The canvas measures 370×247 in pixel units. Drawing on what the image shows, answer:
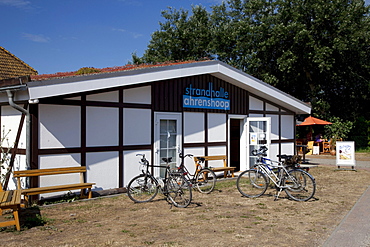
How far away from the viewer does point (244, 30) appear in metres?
26.2

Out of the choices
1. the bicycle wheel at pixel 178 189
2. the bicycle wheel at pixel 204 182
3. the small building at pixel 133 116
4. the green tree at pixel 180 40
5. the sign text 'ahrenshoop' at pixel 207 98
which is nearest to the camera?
the bicycle wheel at pixel 178 189

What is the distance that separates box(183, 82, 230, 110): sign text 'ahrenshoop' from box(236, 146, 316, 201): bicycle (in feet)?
9.82

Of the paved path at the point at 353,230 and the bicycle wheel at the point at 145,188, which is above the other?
the bicycle wheel at the point at 145,188

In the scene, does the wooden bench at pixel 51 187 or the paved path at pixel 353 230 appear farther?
the wooden bench at pixel 51 187

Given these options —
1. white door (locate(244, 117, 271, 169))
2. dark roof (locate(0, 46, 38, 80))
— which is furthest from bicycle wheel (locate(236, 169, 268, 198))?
dark roof (locate(0, 46, 38, 80))

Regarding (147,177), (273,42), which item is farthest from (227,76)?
(273,42)

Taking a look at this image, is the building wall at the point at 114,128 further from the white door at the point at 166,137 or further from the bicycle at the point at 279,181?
the bicycle at the point at 279,181

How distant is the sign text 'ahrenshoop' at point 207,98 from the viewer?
35.6ft

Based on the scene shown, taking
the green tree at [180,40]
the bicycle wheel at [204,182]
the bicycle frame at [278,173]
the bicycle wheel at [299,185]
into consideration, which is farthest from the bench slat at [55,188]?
the green tree at [180,40]

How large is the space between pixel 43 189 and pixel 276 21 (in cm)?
2175

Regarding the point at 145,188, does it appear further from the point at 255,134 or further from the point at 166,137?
the point at 255,134

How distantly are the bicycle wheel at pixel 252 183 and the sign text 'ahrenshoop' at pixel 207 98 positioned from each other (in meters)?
3.01

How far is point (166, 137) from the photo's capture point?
10.4 meters

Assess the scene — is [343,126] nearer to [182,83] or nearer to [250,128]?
[250,128]
